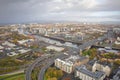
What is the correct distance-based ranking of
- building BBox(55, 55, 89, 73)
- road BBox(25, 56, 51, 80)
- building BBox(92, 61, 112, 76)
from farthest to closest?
building BBox(55, 55, 89, 73)
building BBox(92, 61, 112, 76)
road BBox(25, 56, 51, 80)

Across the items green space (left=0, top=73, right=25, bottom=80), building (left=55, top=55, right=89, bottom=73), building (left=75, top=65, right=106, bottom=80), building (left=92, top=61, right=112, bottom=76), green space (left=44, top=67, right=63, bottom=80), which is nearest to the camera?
building (left=75, top=65, right=106, bottom=80)

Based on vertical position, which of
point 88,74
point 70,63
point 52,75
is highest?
point 70,63

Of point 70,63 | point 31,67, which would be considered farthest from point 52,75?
point 31,67

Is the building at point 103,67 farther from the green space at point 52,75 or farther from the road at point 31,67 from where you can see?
the road at point 31,67

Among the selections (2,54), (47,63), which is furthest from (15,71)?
(2,54)

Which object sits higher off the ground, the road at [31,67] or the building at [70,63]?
the building at [70,63]

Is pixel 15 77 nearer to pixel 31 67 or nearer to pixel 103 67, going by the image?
pixel 31 67

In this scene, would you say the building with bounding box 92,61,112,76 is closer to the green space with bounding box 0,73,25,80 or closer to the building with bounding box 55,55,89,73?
the building with bounding box 55,55,89,73

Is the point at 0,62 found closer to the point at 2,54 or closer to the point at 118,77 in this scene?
the point at 2,54

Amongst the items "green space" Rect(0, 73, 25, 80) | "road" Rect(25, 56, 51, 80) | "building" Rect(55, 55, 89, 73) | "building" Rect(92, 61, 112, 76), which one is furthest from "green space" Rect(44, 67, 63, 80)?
"building" Rect(92, 61, 112, 76)

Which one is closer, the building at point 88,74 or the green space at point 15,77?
the building at point 88,74

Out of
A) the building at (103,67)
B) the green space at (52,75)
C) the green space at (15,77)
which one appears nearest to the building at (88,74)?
the building at (103,67)
